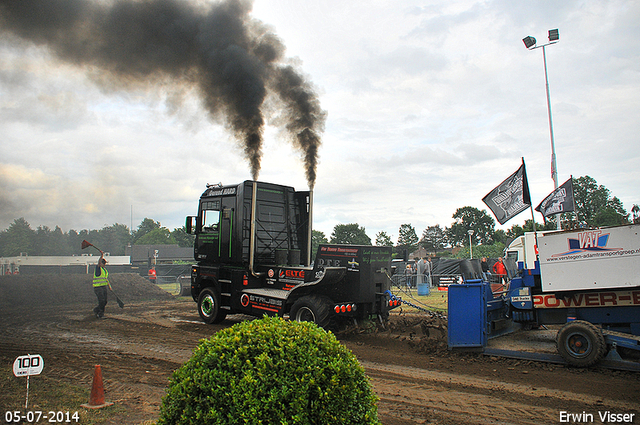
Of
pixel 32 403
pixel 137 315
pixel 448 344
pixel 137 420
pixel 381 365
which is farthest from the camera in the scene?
pixel 137 315

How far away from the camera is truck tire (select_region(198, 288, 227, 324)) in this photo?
10.5 meters

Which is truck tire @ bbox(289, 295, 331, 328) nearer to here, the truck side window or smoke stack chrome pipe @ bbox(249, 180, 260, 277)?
smoke stack chrome pipe @ bbox(249, 180, 260, 277)

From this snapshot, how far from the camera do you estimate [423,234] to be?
334 ft

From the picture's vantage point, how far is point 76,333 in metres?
9.19

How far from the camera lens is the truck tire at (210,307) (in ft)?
34.3

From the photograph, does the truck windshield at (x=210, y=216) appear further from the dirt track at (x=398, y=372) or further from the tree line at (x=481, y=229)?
the tree line at (x=481, y=229)

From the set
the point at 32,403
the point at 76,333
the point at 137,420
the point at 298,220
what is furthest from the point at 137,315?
the point at 137,420

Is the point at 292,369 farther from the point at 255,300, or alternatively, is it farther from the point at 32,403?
the point at 255,300

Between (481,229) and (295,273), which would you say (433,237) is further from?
(295,273)

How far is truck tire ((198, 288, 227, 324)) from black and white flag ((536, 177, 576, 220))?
9.47 meters

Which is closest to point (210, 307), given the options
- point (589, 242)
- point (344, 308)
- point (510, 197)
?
point (344, 308)

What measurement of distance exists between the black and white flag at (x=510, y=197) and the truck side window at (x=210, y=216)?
21.6ft

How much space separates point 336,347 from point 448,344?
508cm

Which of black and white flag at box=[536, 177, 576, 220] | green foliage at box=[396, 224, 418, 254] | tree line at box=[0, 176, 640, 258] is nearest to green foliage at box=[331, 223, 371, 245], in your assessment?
tree line at box=[0, 176, 640, 258]
